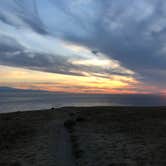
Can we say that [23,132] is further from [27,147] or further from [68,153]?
[68,153]

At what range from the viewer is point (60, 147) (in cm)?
1862

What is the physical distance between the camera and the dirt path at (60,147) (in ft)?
50.7

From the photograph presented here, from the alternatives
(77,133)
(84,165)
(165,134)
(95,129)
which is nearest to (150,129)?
(165,134)

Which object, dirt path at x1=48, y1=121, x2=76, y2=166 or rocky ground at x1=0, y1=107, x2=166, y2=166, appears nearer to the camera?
dirt path at x1=48, y1=121, x2=76, y2=166

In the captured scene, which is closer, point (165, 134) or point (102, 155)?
point (102, 155)

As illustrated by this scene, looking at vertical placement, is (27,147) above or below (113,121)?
below

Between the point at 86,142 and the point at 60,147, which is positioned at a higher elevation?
the point at 86,142

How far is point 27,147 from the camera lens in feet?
63.5

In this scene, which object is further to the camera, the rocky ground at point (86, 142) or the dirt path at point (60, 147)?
the rocky ground at point (86, 142)

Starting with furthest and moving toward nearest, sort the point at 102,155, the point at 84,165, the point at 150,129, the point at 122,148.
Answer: the point at 150,129
the point at 122,148
the point at 102,155
the point at 84,165

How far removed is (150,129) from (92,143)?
6.92 meters

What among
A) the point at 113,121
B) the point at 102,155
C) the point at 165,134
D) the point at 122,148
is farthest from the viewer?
the point at 113,121

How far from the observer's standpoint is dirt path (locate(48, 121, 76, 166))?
15449 mm

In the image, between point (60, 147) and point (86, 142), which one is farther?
point (86, 142)
